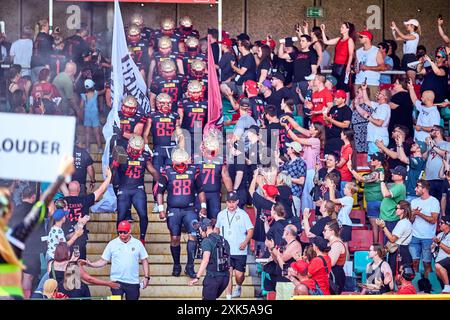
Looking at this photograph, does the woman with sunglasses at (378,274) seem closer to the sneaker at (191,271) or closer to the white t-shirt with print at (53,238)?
the sneaker at (191,271)

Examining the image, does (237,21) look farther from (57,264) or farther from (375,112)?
(57,264)

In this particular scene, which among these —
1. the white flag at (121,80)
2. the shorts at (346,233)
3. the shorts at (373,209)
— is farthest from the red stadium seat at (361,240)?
the white flag at (121,80)

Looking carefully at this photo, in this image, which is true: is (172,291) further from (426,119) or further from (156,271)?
(426,119)

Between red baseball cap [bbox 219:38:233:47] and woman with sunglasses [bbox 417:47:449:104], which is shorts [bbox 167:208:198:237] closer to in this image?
red baseball cap [bbox 219:38:233:47]

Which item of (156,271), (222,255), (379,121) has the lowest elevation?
(156,271)

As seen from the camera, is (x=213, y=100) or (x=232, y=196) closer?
(x=232, y=196)

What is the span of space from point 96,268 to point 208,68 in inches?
142

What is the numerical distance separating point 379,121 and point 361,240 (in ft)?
6.06

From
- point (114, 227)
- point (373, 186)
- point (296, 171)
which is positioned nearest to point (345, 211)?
point (373, 186)

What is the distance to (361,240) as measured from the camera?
58.9 ft

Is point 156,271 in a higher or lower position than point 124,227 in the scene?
lower

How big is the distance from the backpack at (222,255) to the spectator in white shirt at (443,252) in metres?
2.74

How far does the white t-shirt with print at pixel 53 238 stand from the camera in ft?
55.5
